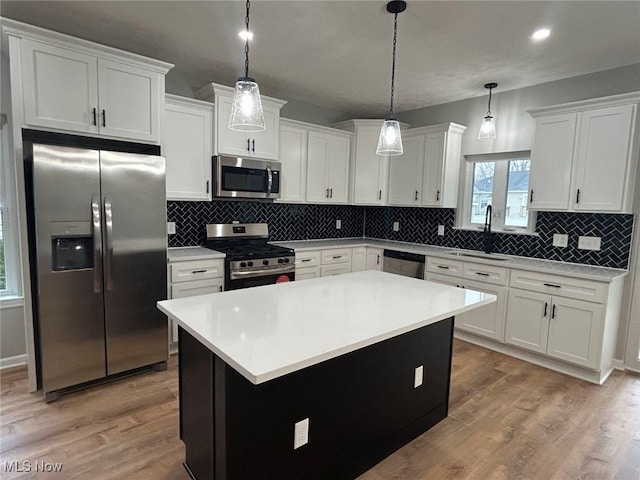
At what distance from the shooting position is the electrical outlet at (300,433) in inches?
62.7

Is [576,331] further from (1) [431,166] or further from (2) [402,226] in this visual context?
(2) [402,226]

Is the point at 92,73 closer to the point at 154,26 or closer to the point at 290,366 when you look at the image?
the point at 154,26

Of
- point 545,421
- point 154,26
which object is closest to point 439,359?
point 545,421

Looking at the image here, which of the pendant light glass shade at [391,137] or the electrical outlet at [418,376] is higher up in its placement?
the pendant light glass shade at [391,137]

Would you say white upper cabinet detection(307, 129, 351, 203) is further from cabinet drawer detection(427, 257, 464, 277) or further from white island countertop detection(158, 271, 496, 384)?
white island countertop detection(158, 271, 496, 384)

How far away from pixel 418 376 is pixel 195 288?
6.69 feet

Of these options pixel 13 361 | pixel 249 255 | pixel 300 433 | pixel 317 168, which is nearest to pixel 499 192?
pixel 317 168

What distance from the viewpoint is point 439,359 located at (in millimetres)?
2312

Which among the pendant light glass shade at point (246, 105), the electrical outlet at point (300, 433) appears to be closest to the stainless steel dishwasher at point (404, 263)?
the electrical outlet at point (300, 433)

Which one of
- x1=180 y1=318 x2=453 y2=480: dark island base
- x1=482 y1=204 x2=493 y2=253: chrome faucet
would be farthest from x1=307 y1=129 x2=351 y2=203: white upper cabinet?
x1=180 y1=318 x2=453 y2=480: dark island base

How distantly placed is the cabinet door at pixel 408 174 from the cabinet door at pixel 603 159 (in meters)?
1.63

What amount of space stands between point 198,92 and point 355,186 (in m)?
2.11

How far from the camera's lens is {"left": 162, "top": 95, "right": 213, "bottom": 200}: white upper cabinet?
325cm

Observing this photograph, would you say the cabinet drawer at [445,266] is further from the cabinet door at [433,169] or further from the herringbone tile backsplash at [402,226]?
the cabinet door at [433,169]
